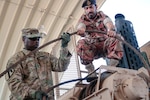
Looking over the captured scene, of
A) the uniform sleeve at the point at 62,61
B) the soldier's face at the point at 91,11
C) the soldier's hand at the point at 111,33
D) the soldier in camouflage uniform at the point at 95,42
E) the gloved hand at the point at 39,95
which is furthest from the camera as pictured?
the soldier's face at the point at 91,11

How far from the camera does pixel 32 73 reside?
2.21 metres

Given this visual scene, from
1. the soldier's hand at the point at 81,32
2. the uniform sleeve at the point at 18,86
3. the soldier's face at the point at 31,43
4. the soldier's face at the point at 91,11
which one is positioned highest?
the soldier's face at the point at 91,11

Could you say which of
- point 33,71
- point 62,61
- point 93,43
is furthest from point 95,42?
point 33,71

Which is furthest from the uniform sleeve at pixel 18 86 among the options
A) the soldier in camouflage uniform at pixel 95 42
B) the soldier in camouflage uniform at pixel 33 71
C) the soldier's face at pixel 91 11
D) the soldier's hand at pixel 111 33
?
the soldier's face at pixel 91 11

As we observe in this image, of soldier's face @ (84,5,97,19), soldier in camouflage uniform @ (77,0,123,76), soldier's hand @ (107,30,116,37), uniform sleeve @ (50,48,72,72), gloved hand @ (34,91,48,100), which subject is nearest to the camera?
gloved hand @ (34,91,48,100)

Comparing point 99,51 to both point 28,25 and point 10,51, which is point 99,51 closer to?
point 28,25

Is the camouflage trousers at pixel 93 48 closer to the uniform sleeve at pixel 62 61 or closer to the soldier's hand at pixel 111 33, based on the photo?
the soldier's hand at pixel 111 33

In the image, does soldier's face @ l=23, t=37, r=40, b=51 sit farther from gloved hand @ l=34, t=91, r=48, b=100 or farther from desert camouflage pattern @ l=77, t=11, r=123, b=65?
desert camouflage pattern @ l=77, t=11, r=123, b=65

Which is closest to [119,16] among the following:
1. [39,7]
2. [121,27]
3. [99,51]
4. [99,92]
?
[121,27]

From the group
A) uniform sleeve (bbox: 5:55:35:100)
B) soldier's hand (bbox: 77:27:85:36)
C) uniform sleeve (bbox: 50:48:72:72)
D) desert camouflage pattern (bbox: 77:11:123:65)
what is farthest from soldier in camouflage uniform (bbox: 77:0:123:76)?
uniform sleeve (bbox: 5:55:35:100)

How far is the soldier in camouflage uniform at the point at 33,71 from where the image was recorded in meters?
2.05

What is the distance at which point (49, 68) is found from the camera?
2330 millimetres

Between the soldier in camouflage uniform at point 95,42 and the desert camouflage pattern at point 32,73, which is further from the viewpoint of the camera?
the soldier in camouflage uniform at point 95,42

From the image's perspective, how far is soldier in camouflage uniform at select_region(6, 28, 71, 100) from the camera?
2.05m
